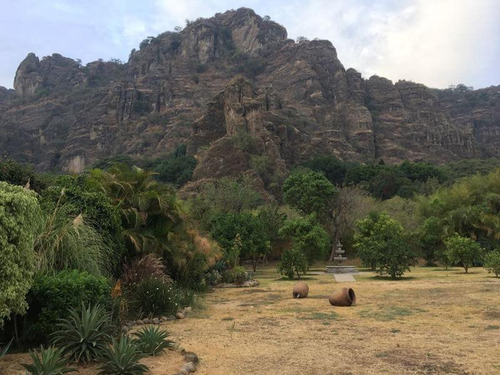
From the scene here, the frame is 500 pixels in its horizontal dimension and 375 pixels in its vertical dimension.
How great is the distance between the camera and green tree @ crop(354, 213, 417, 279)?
18953mm

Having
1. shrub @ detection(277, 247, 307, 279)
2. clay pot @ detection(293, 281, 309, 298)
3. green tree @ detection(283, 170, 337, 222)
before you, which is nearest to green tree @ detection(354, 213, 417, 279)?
shrub @ detection(277, 247, 307, 279)

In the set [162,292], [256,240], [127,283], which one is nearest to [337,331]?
[162,292]

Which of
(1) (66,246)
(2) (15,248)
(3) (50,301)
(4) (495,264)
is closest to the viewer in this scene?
(2) (15,248)

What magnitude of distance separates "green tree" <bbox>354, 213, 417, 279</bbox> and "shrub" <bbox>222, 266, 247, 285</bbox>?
20.2 ft

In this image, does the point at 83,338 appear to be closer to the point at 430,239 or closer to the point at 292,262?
the point at 292,262

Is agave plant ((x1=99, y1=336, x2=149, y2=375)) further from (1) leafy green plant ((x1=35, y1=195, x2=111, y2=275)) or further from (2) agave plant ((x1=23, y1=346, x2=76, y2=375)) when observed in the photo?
(1) leafy green plant ((x1=35, y1=195, x2=111, y2=275))

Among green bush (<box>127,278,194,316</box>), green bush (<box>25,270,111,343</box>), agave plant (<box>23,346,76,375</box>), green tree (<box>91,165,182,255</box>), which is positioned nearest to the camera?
agave plant (<box>23,346,76,375</box>)

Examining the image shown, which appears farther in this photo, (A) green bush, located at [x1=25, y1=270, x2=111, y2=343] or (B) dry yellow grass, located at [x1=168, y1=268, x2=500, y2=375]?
(A) green bush, located at [x1=25, y1=270, x2=111, y2=343]

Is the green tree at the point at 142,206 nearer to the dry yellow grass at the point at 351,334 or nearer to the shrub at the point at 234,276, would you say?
the dry yellow grass at the point at 351,334

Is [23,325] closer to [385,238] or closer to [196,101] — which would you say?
[385,238]

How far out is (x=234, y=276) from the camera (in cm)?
1803

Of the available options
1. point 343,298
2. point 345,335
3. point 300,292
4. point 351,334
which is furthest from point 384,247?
point 345,335

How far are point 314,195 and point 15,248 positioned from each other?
95.8 ft

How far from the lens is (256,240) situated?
77.2 ft
